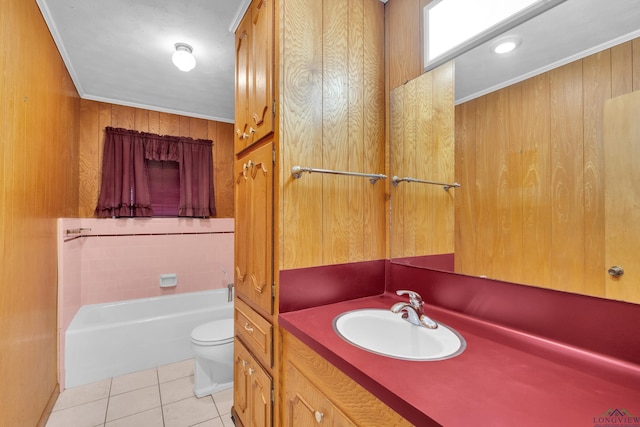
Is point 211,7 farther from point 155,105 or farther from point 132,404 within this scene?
point 132,404

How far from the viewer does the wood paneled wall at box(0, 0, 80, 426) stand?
→ 1.33 meters

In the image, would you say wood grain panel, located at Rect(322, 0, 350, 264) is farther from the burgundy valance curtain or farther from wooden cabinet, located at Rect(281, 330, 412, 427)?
the burgundy valance curtain

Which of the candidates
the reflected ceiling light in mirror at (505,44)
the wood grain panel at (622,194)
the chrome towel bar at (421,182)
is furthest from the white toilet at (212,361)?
the reflected ceiling light in mirror at (505,44)

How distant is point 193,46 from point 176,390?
2550 millimetres

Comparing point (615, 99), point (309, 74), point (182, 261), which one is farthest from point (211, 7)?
point (182, 261)

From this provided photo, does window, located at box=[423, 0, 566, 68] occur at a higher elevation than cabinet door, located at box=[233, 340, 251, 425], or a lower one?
higher

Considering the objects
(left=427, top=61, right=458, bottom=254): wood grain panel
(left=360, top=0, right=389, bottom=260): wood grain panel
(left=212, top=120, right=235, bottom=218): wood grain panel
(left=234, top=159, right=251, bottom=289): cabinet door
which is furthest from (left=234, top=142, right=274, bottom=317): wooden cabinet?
(left=212, top=120, right=235, bottom=218): wood grain panel

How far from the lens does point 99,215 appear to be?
9.50 feet

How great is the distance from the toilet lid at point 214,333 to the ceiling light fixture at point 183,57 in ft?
6.50

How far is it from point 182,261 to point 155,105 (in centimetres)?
173

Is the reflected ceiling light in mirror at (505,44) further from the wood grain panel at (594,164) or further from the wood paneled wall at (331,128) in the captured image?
the wood paneled wall at (331,128)

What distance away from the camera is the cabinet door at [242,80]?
5.23 ft

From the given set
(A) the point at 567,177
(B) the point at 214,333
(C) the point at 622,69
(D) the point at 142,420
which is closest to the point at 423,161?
(A) the point at 567,177

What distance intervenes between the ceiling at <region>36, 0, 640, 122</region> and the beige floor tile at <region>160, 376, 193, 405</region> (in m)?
2.54
